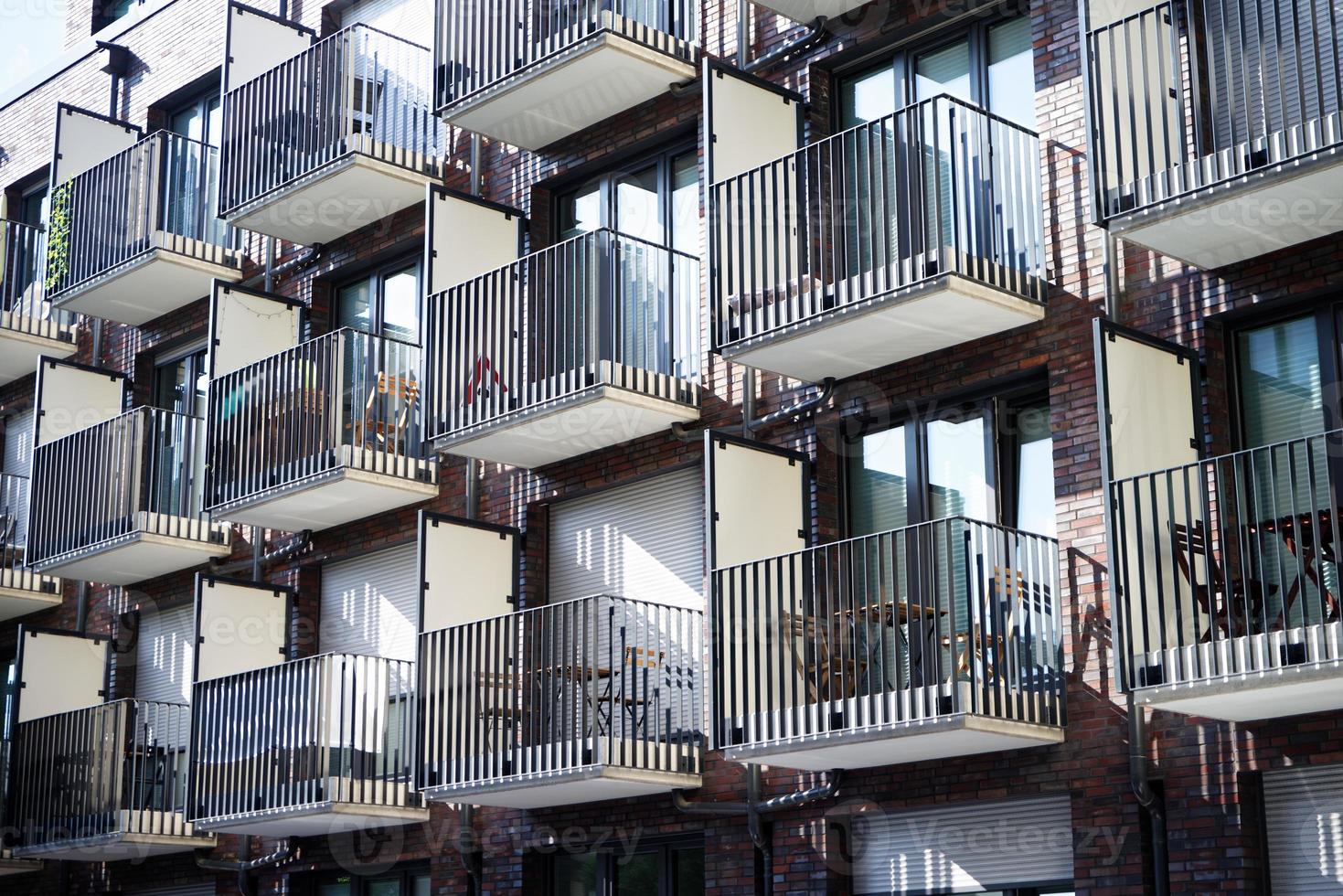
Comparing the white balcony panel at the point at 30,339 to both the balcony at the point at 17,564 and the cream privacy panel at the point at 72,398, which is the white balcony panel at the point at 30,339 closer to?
the cream privacy panel at the point at 72,398

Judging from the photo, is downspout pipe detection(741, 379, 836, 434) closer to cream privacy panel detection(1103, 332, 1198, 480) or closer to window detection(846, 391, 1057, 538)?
window detection(846, 391, 1057, 538)

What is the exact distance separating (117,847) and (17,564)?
5.16m

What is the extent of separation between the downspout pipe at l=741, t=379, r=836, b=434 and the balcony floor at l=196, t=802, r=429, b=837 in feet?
15.7

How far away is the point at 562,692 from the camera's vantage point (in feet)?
48.6

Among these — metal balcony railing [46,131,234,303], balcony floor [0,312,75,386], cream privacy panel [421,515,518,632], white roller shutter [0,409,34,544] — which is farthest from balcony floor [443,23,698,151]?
white roller shutter [0,409,34,544]

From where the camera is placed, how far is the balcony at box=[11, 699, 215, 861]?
19.6 meters

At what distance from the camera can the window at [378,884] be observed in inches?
703

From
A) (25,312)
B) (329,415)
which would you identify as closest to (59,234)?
(25,312)

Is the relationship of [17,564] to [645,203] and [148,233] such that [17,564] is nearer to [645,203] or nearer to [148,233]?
[148,233]

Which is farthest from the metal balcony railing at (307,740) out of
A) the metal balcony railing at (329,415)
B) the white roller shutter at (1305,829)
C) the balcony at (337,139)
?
the white roller shutter at (1305,829)

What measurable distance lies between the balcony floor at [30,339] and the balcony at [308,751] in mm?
8134

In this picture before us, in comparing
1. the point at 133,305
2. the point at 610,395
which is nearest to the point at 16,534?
the point at 133,305

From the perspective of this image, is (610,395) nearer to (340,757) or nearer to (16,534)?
(340,757)

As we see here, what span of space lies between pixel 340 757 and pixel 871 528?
5.53m
